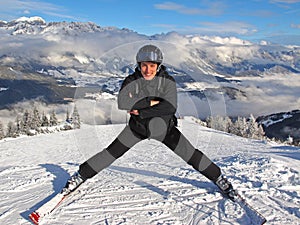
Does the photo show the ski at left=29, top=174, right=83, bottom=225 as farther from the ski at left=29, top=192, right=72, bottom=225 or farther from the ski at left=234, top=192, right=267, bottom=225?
the ski at left=234, top=192, right=267, bottom=225

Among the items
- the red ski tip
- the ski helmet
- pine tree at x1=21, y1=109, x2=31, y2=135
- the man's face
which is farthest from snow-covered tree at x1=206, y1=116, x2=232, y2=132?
pine tree at x1=21, y1=109, x2=31, y2=135

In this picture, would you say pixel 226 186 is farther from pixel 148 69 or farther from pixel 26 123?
pixel 26 123

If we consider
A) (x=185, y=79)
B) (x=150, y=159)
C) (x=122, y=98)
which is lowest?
(x=150, y=159)

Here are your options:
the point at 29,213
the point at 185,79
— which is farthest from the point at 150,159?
the point at 29,213

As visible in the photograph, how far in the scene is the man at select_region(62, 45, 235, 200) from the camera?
5.75 m

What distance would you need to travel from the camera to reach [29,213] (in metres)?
6.13

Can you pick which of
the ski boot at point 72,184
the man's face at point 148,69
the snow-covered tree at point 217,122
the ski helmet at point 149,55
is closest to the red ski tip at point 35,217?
the ski boot at point 72,184

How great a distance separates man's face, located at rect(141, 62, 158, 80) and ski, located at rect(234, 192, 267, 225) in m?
3.06

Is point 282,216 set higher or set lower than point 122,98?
lower

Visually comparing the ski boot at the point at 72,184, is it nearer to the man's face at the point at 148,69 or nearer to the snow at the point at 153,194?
the snow at the point at 153,194

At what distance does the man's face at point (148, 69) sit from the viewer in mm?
5766

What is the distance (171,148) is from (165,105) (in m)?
1.02

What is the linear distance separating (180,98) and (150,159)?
19.7 ft

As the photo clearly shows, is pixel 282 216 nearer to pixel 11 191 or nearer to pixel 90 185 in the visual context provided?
pixel 90 185
